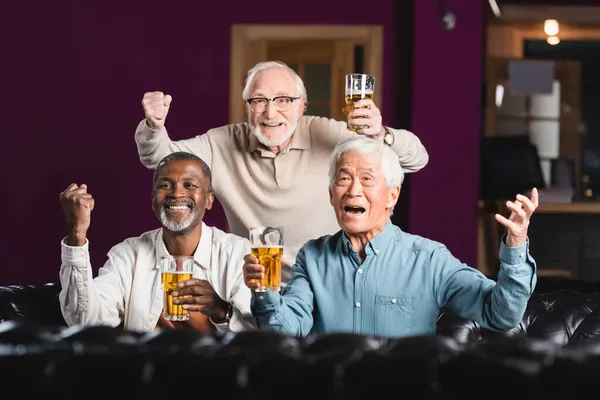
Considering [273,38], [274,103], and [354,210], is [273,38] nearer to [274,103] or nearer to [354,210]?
[274,103]

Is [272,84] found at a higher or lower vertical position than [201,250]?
higher

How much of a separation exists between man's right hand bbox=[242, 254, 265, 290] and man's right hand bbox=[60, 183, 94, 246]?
49 centimetres

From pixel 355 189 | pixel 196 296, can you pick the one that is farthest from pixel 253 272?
pixel 355 189

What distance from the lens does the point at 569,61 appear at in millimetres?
6516

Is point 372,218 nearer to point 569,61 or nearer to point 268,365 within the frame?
point 268,365

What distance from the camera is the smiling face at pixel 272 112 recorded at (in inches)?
136

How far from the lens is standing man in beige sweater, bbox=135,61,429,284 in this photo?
345 cm

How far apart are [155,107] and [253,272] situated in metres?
1.19

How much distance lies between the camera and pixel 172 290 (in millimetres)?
2602

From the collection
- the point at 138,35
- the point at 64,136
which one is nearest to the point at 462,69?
the point at 138,35

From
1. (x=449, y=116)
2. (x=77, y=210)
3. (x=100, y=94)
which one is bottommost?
(x=77, y=210)

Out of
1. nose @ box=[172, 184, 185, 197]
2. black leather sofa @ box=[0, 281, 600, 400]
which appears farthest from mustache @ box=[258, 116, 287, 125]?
black leather sofa @ box=[0, 281, 600, 400]

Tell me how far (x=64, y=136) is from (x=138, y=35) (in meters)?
0.81

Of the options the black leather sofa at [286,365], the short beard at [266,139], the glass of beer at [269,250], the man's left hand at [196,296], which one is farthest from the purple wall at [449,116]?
the black leather sofa at [286,365]
